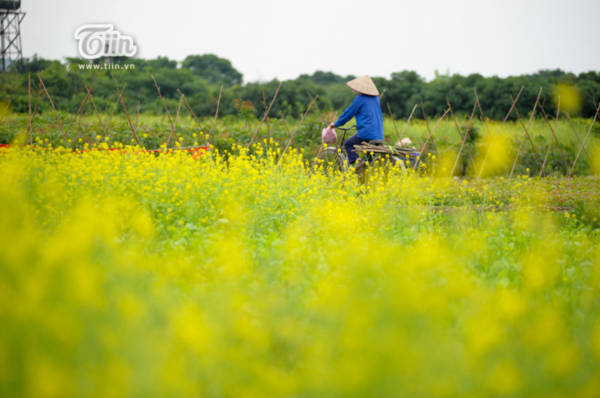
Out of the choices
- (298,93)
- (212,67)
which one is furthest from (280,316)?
(212,67)

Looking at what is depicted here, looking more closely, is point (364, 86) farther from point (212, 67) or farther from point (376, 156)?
point (212, 67)

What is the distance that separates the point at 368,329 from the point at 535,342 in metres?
0.73

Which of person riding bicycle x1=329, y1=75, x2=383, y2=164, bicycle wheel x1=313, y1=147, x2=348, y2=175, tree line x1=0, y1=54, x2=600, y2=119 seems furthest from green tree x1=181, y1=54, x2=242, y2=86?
person riding bicycle x1=329, y1=75, x2=383, y2=164

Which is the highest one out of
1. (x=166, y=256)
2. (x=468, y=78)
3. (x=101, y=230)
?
(x=468, y=78)

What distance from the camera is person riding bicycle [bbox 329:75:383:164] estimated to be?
6.64m

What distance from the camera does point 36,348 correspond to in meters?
1.55

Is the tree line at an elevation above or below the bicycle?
above

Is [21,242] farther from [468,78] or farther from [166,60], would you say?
[166,60]

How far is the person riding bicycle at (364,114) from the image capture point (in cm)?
664

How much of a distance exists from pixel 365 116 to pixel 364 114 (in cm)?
3

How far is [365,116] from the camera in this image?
263 inches

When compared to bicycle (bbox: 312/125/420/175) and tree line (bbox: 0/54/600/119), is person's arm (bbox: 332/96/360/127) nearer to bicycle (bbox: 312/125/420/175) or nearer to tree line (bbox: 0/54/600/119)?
bicycle (bbox: 312/125/420/175)

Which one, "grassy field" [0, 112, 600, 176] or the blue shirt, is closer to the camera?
the blue shirt

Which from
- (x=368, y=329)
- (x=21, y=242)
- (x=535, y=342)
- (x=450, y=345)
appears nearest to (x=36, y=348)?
(x=21, y=242)
